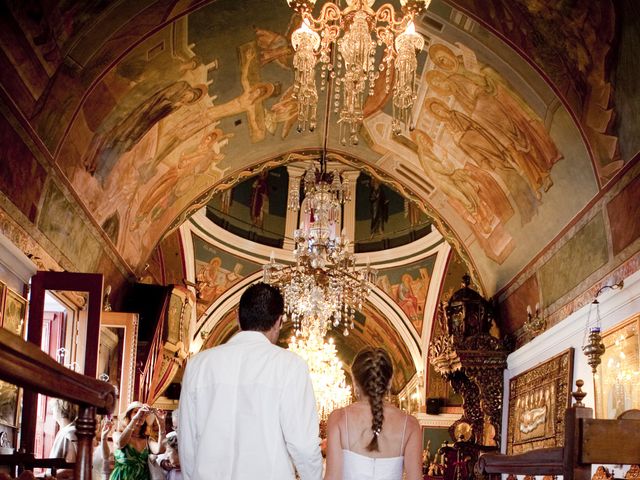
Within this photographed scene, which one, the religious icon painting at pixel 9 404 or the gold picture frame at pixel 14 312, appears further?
the gold picture frame at pixel 14 312

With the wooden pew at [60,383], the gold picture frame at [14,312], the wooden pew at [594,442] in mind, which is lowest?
the wooden pew at [594,442]

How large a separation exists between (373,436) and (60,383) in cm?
257

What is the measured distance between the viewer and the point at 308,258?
14625 mm

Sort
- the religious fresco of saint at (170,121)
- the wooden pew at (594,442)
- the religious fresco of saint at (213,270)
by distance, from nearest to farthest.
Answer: the wooden pew at (594,442) → the religious fresco of saint at (170,121) → the religious fresco of saint at (213,270)

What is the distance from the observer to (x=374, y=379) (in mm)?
4852

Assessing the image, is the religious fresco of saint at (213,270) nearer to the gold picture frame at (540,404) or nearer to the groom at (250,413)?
the gold picture frame at (540,404)

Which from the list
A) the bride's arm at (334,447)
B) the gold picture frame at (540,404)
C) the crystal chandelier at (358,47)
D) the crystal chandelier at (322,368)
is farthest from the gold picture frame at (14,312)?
the crystal chandelier at (322,368)

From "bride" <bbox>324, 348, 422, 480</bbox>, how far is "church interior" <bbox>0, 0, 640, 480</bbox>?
67 cm

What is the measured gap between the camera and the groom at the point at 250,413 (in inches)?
143

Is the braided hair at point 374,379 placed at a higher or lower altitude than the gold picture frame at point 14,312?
lower

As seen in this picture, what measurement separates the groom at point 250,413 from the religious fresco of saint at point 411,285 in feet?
63.6

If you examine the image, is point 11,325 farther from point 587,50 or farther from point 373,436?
point 587,50

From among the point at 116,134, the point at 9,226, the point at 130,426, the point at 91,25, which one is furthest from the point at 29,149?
the point at 130,426

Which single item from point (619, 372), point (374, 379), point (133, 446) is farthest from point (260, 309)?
point (619, 372)
